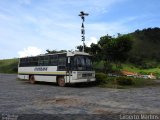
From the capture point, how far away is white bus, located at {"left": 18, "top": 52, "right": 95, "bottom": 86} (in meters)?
26.4

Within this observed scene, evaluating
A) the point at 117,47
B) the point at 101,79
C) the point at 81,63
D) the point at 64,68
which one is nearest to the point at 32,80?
the point at 64,68

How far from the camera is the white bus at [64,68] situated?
Result: 26391mm

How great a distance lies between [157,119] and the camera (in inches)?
423

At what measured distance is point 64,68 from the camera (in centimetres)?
2711

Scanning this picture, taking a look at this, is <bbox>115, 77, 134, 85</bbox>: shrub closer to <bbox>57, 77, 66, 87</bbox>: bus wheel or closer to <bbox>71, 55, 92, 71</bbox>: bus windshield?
<bbox>71, 55, 92, 71</bbox>: bus windshield

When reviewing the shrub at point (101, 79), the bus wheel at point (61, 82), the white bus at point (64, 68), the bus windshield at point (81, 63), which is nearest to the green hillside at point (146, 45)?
the white bus at point (64, 68)

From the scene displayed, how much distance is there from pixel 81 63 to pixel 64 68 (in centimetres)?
162

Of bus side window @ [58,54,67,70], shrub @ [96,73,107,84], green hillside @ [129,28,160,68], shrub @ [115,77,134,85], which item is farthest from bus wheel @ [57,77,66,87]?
green hillside @ [129,28,160,68]

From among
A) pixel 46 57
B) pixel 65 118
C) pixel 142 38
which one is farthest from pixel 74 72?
pixel 142 38

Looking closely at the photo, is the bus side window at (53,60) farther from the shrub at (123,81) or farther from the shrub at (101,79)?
the shrub at (123,81)

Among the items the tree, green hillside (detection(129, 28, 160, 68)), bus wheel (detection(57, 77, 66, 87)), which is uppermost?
green hillside (detection(129, 28, 160, 68))

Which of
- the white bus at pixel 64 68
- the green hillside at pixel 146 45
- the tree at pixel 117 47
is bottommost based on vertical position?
the white bus at pixel 64 68

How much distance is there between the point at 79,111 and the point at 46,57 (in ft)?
58.4

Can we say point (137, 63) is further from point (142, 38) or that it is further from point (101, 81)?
point (101, 81)
